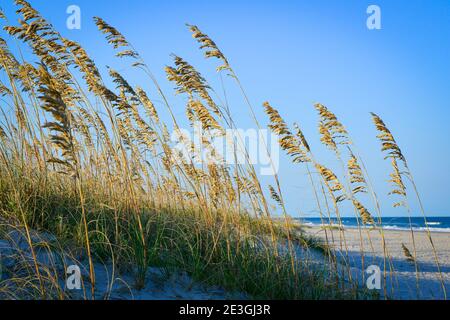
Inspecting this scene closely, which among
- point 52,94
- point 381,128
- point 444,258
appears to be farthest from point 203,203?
point 444,258

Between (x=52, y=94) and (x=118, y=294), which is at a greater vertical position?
(x=52, y=94)

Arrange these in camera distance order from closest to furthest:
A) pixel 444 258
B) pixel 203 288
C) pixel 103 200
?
pixel 203 288 → pixel 103 200 → pixel 444 258

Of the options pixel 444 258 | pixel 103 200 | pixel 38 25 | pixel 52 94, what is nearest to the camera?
pixel 52 94

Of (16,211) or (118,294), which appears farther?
(16,211)

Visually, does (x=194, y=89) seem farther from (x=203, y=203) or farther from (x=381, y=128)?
(x=381, y=128)

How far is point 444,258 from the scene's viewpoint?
873 centimetres

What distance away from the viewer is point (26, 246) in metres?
3.37
